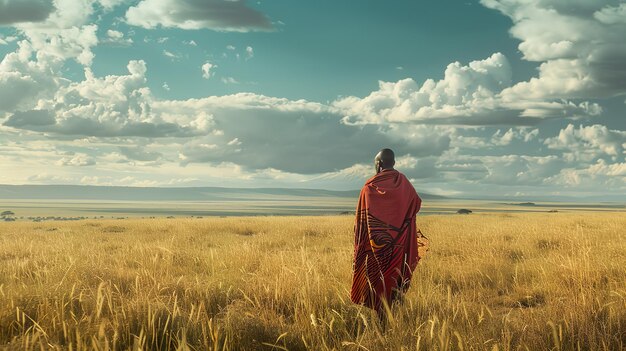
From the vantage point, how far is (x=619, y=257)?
399 inches

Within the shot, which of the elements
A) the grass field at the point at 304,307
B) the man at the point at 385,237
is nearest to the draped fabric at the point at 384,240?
the man at the point at 385,237

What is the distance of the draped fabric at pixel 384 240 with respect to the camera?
5.83m

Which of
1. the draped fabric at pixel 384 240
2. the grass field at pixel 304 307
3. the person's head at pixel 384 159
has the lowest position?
the grass field at pixel 304 307

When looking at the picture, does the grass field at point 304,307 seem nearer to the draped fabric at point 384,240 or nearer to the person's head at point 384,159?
the draped fabric at point 384,240

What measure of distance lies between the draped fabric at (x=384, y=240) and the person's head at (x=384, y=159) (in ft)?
0.36

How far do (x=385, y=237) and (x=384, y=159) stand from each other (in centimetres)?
96

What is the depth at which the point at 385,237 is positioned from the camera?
5891 millimetres

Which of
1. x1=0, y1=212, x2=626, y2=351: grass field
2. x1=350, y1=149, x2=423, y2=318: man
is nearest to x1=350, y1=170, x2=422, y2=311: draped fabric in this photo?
x1=350, y1=149, x2=423, y2=318: man

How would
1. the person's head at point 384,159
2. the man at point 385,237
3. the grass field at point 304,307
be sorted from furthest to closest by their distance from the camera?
the person's head at point 384,159, the man at point 385,237, the grass field at point 304,307

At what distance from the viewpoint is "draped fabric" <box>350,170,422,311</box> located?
19.1ft

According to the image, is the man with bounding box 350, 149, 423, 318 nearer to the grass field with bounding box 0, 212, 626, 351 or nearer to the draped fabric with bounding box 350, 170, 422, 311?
the draped fabric with bounding box 350, 170, 422, 311

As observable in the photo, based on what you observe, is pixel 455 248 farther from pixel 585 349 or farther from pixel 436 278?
pixel 585 349

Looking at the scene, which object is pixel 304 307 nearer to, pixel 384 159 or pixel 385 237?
pixel 385 237

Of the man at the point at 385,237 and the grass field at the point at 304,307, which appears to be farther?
the man at the point at 385,237
